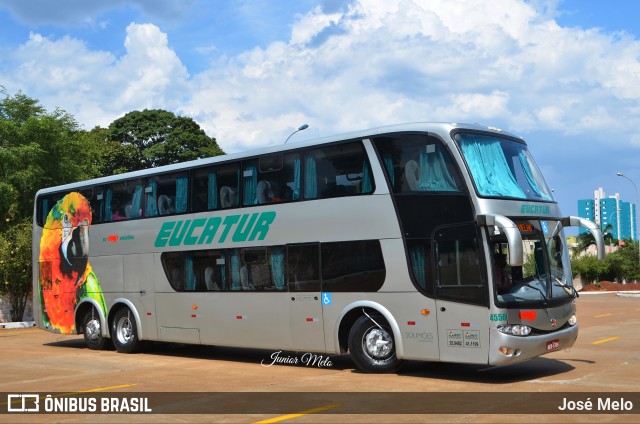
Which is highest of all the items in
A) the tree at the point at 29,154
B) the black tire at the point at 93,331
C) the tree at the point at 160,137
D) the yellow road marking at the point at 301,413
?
the tree at the point at 160,137

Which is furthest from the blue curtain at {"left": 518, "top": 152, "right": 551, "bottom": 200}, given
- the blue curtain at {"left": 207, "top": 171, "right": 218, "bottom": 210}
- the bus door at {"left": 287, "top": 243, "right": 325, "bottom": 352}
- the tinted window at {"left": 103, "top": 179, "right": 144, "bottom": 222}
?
the tinted window at {"left": 103, "top": 179, "right": 144, "bottom": 222}

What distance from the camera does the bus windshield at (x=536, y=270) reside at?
11.5 m

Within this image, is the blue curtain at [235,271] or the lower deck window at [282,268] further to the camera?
the blue curtain at [235,271]

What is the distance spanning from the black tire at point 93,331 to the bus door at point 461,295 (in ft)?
32.6

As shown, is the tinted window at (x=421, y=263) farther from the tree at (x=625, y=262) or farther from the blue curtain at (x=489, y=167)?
the tree at (x=625, y=262)

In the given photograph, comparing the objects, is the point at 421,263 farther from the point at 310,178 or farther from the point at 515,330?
the point at 310,178

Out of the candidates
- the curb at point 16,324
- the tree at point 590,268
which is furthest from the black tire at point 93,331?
the tree at point 590,268

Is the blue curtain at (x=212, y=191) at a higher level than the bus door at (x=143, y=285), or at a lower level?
higher

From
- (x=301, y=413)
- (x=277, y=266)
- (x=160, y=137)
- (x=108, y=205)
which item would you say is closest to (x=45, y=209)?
(x=108, y=205)

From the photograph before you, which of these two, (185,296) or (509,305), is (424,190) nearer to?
(509,305)

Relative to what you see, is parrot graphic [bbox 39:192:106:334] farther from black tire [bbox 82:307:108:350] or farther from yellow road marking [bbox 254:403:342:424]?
yellow road marking [bbox 254:403:342:424]

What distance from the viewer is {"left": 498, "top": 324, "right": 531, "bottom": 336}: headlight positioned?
445 inches

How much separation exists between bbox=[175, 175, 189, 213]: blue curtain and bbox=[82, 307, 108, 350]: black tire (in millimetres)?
4208

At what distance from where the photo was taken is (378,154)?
12836 mm
